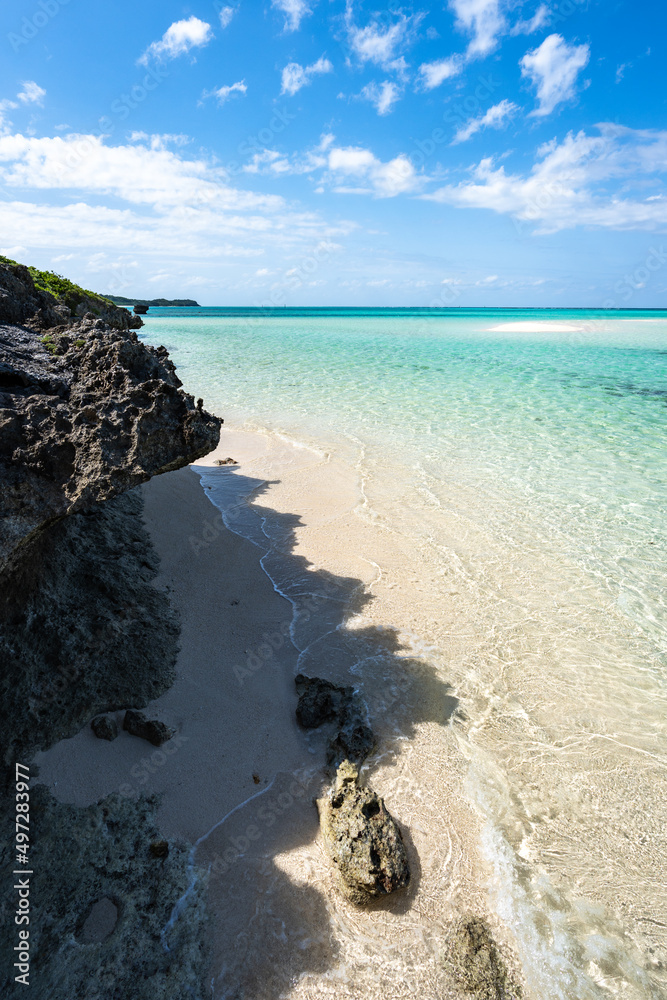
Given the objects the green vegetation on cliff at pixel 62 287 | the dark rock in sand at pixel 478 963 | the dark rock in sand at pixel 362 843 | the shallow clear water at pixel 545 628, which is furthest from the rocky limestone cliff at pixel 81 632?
the green vegetation on cliff at pixel 62 287

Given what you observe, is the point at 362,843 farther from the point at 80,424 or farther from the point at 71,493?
the point at 80,424

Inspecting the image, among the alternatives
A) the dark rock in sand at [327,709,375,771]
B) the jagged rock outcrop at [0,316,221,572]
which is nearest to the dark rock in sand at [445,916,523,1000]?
the dark rock in sand at [327,709,375,771]

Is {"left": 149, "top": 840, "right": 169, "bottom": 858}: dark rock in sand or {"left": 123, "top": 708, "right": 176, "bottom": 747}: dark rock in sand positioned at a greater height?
{"left": 123, "top": 708, "right": 176, "bottom": 747}: dark rock in sand

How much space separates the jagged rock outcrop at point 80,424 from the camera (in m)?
2.84

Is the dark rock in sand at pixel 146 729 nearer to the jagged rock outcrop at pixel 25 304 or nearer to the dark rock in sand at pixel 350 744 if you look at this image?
the dark rock in sand at pixel 350 744

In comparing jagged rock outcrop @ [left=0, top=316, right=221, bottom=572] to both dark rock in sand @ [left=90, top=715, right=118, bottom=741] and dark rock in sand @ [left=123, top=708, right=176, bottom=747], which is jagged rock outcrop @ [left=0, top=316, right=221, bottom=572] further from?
dark rock in sand @ [left=123, top=708, right=176, bottom=747]

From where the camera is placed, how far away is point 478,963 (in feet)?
8.38

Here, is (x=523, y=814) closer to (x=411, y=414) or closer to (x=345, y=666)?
(x=345, y=666)

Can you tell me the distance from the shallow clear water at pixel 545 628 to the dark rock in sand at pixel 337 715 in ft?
1.00

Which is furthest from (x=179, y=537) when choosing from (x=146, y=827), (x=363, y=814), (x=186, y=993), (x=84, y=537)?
(x=186, y=993)

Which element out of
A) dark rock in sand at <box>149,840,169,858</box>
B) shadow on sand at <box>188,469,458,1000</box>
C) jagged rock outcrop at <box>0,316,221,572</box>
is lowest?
shadow on sand at <box>188,469,458,1000</box>

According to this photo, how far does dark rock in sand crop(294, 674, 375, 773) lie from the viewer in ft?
11.9

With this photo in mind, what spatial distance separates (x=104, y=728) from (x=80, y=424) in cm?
198

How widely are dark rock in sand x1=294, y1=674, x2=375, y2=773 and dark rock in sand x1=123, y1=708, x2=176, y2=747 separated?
0.99 meters
